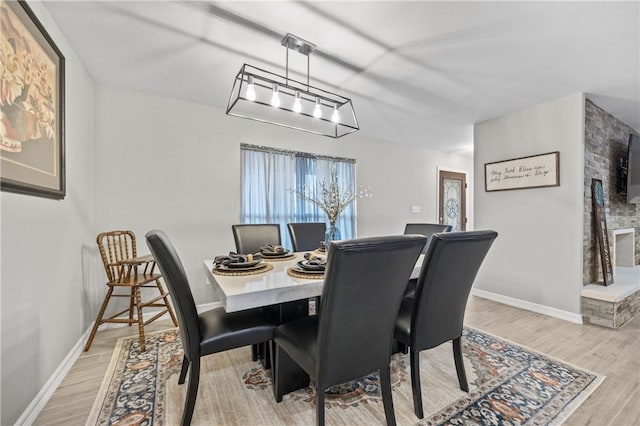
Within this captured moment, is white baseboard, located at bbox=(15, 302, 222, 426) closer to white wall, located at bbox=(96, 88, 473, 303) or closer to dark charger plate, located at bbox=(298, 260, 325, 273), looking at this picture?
white wall, located at bbox=(96, 88, 473, 303)

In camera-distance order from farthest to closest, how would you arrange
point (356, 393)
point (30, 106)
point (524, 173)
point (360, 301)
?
point (524, 173)
point (356, 393)
point (30, 106)
point (360, 301)

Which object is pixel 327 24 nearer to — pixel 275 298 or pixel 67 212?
pixel 275 298

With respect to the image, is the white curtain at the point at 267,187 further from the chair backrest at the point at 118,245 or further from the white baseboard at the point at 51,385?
the white baseboard at the point at 51,385

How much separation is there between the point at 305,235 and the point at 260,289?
1627 millimetres

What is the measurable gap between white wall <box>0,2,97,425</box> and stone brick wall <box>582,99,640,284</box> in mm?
4480

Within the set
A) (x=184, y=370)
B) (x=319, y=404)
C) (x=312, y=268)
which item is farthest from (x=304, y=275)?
(x=184, y=370)

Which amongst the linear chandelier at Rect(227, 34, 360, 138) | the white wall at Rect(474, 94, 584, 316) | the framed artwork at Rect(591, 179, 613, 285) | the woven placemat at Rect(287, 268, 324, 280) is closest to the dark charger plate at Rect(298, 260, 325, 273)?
the woven placemat at Rect(287, 268, 324, 280)

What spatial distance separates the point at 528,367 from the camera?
195cm

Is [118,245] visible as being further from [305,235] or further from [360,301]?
[360,301]

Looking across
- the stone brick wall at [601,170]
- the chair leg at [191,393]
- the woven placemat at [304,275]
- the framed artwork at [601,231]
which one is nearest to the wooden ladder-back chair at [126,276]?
the chair leg at [191,393]

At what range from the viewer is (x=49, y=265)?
1671 millimetres

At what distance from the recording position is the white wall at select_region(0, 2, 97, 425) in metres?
1.28

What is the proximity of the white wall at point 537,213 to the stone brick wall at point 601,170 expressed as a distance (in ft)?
0.47

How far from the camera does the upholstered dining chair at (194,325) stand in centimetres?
128
